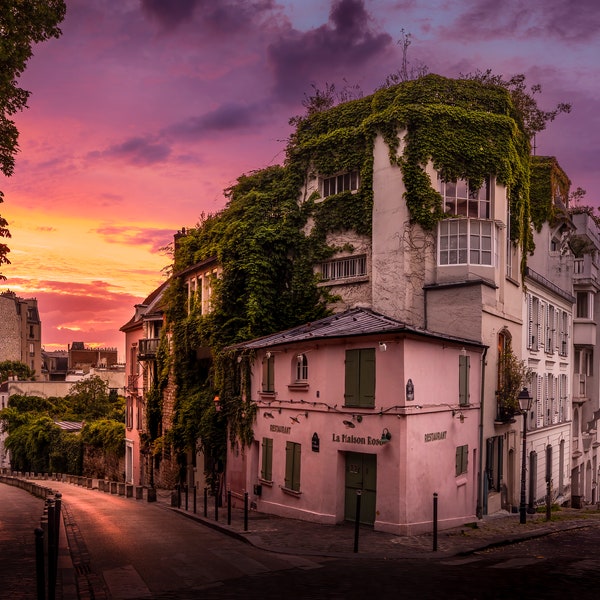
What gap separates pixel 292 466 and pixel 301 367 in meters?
2.97

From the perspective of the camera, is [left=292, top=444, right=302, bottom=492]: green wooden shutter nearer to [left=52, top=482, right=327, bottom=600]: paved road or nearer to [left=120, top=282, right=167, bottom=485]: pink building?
[left=52, top=482, right=327, bottom=600]: paved road

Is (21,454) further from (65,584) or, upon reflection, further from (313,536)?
(65,584)

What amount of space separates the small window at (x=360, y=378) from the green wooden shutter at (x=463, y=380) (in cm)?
381

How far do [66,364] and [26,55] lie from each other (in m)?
142

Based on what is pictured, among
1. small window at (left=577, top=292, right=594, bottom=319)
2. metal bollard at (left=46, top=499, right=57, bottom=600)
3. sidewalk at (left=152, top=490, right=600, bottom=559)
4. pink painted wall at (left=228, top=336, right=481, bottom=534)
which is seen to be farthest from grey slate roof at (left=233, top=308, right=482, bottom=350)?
small window at (left=577, top=292, right=594, bottom=319)

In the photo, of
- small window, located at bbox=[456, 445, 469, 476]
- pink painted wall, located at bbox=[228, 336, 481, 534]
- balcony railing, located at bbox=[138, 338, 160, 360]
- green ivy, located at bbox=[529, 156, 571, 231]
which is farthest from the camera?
balcony railing, located at bbox=[138, 338, 160, 360]

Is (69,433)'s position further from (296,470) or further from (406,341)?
(406,341)

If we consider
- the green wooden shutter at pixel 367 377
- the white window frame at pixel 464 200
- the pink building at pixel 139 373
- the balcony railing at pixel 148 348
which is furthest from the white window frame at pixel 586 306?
the green wooden shutter at pixel 367 377

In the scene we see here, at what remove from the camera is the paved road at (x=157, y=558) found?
507 inches

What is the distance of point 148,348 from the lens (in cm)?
4166

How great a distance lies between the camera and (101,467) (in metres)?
53.8

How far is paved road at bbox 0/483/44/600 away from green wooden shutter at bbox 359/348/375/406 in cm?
898

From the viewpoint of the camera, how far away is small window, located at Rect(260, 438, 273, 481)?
968 inches

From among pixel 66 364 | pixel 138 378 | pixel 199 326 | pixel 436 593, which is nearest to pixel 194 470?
pixel 199 326
